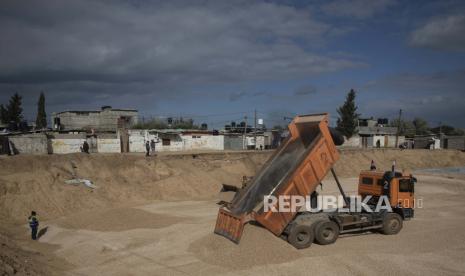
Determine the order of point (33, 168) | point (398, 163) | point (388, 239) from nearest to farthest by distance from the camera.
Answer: point (388, 239) → point (33, 168) → point (398, 163)

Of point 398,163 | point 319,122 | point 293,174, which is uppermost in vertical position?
point 319,122

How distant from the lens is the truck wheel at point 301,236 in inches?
503

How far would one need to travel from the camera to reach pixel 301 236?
13.0 metres

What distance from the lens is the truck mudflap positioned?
475 inches

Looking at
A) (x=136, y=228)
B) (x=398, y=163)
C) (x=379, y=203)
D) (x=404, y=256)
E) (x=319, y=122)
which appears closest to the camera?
(x=404, y=256)

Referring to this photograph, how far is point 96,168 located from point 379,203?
19.7m

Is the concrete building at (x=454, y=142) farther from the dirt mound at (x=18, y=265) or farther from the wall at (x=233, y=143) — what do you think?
the dirt mound at (x=18, y=265)

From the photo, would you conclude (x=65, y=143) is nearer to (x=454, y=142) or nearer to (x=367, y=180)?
(x=367, y=180)

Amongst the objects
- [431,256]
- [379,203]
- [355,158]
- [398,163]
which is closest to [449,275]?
[431,256]

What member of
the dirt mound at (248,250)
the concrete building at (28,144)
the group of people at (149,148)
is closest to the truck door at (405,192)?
the dirt mound at (248,250)

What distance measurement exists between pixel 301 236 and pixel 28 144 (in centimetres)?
2922

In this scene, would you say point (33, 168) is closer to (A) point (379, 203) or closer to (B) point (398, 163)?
(A) point (379, 203)

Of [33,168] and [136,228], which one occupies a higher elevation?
[33,168]

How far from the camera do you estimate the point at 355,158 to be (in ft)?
139
